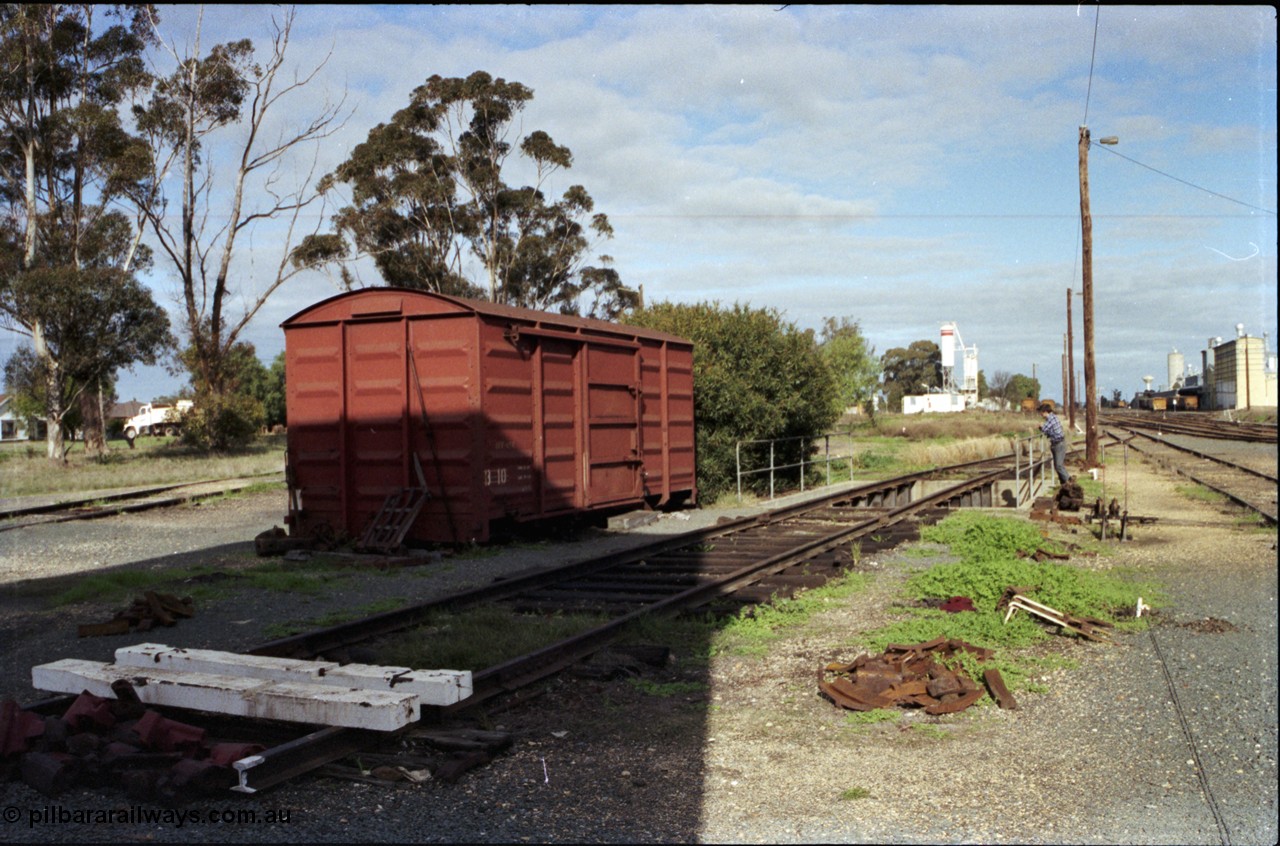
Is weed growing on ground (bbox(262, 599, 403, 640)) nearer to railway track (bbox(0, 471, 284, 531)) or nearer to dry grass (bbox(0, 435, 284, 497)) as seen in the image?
railway track (bbox(0, 471, 284, 531))

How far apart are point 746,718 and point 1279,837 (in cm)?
256

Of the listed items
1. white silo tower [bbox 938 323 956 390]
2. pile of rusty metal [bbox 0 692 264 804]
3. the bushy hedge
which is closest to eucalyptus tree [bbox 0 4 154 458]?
the bushy hedge

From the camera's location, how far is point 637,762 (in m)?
4.96

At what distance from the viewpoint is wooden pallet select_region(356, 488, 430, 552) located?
1220 cm

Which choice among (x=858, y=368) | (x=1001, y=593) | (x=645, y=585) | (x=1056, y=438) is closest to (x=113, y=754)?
(x=645, y=585)

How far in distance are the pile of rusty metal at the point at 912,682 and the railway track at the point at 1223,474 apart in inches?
366

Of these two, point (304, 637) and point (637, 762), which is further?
point (304, 637)

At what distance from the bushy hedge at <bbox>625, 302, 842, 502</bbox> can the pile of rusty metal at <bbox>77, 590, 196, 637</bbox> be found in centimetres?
1214

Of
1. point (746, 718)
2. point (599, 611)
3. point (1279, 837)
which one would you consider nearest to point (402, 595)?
point (599, 611)

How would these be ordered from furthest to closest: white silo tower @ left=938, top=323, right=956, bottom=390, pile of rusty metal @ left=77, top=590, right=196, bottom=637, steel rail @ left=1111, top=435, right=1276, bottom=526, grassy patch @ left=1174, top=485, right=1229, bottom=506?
white silo tower @ left=938, top=323, right=956, bottom=390 < grassy patch @ left=1174, top=485, right=1229, bottom=506 < steel rail @ left=1111, top=435, right=1276, bottom=526 < pile of rusty metal @ left=77, top=590, right=196, bottom=637

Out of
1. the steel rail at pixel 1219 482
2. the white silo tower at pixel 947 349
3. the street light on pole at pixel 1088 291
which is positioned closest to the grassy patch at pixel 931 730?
the steel rail at pixel 1219 482

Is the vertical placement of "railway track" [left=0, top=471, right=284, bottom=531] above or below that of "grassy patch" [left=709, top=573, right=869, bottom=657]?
above

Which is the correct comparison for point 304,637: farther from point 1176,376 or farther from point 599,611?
point 1176,376

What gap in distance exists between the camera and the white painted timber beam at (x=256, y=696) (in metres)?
4.88
